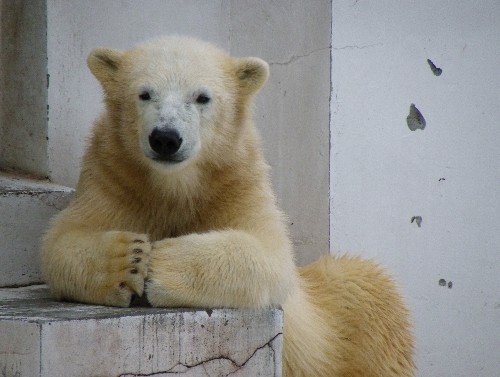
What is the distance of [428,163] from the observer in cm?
504

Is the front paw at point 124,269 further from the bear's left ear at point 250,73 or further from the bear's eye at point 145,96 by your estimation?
the bear's left ear at point 250,73

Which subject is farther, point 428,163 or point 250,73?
point 428,163

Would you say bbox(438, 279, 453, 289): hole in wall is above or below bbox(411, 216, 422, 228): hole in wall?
below

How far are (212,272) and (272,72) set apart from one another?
184 cm

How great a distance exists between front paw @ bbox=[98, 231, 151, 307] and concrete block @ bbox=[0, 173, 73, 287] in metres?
0.97

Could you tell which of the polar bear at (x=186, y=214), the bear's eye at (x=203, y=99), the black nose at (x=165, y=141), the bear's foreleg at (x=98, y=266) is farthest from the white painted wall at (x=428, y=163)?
the bear's foreleg at (x=98, y=266)

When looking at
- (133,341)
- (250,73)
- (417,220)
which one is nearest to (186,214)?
(250,73)

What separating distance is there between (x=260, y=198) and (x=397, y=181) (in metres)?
1.42

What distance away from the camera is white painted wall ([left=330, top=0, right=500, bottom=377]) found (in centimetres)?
486

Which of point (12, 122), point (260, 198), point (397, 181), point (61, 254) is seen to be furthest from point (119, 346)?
point (397, 181)

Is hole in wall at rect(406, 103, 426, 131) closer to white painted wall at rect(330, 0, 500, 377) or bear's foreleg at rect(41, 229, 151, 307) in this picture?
white painted wall at rect(330, 0, 500, 377)

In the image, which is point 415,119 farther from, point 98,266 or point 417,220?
point 98,266

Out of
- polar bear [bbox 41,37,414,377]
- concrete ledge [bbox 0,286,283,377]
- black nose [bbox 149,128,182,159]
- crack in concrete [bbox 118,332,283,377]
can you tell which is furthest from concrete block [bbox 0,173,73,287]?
crack in concrete [bbox 118,332,283,377]

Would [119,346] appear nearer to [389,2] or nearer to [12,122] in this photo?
[12,122]
